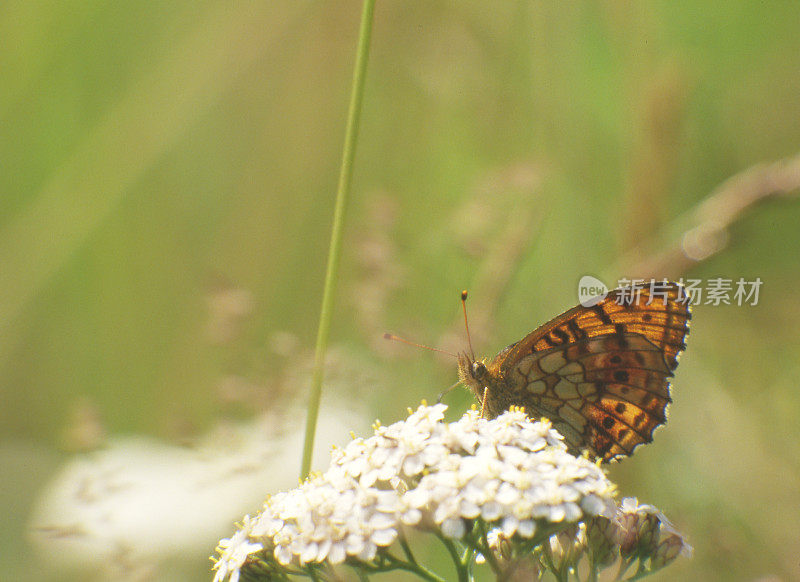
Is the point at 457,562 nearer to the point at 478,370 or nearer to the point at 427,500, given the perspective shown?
the point at 427,500

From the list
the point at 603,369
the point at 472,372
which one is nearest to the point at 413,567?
the point at 472,372

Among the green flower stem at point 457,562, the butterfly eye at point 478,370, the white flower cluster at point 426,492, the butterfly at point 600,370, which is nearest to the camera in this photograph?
the white flower cluster at point 426,492

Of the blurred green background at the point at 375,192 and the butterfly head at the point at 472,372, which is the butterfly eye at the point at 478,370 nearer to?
the butterfly head at the point at 472,372

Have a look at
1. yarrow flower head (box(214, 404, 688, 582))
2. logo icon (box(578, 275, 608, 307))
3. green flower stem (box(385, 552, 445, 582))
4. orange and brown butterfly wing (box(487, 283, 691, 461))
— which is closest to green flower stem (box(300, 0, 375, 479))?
yarrow flower head (box(214, 404, 688, 582))

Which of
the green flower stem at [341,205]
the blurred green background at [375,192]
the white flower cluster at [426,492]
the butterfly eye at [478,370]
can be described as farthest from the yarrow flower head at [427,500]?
the blurred green background at [375,192]

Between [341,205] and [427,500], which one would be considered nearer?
[427,500]

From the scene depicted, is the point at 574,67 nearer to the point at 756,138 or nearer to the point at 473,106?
the point at 473,106
